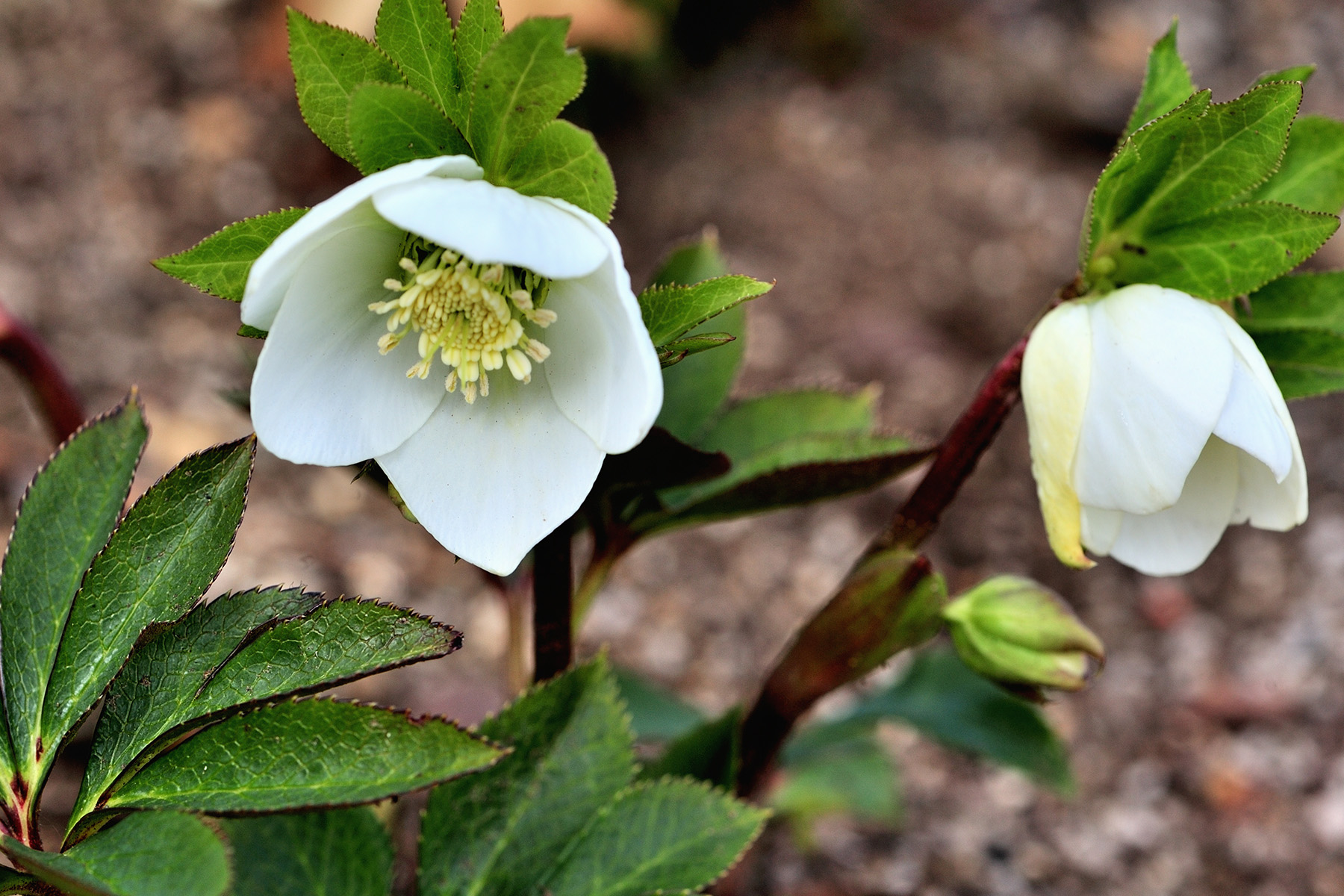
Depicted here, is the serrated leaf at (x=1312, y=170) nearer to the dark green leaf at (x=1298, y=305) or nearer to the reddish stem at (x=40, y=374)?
the dark green leaf at (x=1298, y=305)

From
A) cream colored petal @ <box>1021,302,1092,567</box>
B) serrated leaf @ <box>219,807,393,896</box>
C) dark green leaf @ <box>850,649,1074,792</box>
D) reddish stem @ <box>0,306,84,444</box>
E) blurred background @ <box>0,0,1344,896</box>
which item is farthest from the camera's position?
blurred background @ <box>0,0,1344,896</box>

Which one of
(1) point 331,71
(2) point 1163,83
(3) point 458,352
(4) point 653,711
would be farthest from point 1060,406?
(4) point 653,711

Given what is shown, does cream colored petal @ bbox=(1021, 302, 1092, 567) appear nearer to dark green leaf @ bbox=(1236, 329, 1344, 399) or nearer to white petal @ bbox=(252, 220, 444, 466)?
dark green leaf @ bbox=(1236, 329, 1344, 399)

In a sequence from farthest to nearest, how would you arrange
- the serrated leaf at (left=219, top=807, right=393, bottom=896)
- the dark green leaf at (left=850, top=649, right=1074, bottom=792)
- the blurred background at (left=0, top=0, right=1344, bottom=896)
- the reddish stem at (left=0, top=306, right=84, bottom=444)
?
the blurred background at (left=0, top=0, right=1344, bottom=896)
the dark green leaf at (left=850, top=649, right=1074, bottom=792)
the reddish stem at (left=0, top=306, right=84, bottom=444)
the serrated leaf at (left=219, top=807, right=393, bottom=896)

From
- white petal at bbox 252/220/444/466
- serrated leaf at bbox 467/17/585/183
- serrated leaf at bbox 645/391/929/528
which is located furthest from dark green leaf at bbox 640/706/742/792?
serrated leaf at bbox 467/17/585/183

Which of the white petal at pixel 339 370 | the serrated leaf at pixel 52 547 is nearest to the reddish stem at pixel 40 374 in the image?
the serrated leaf at pixel 52 547

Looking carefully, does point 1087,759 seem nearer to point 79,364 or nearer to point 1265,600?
point 1265,600

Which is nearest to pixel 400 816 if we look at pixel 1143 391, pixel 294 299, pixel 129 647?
pixel 129 647
